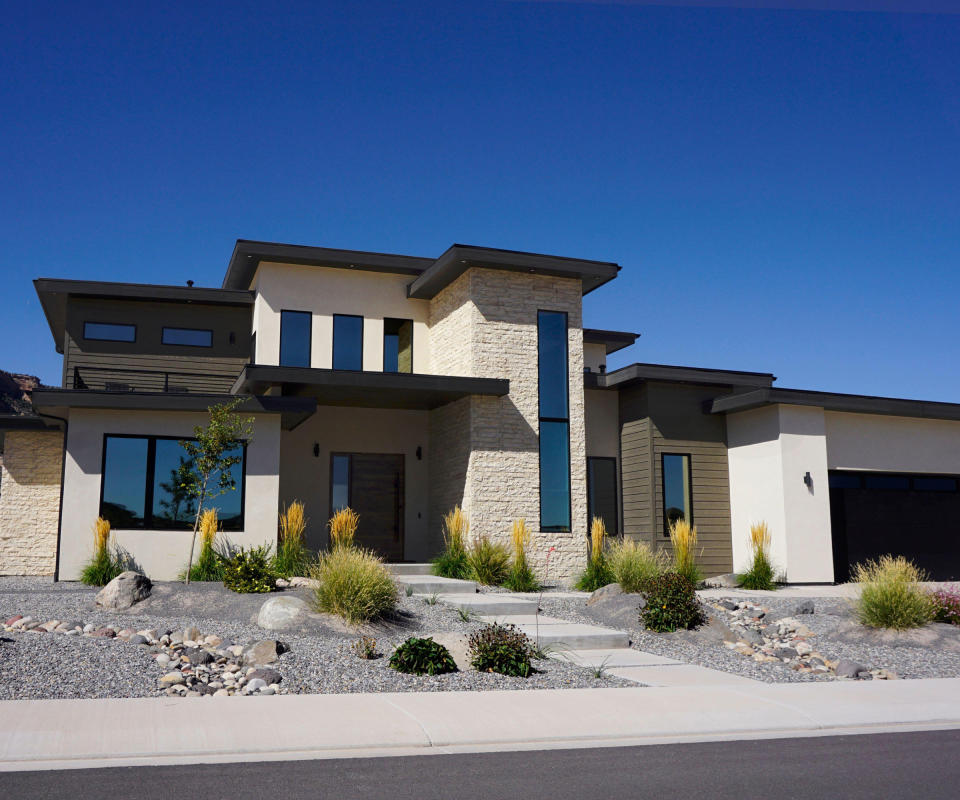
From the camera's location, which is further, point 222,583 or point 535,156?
point 535,156

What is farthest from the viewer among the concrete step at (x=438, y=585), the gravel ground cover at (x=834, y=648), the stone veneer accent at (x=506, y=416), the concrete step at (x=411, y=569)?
the stone veneer accent at (x=506, y=416)

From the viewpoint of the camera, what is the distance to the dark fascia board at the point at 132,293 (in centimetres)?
1795

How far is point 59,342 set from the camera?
21.5 metres

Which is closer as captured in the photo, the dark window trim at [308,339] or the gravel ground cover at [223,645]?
the gravel ground cover at [223,645]

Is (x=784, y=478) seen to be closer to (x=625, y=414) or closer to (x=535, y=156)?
(x=625, y=414)

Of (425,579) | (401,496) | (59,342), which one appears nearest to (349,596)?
(425,579)

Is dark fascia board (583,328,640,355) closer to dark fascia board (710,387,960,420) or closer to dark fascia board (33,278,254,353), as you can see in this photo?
dark fascia board (710,387,960,420)

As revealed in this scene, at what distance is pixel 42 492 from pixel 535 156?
12518 millimetres

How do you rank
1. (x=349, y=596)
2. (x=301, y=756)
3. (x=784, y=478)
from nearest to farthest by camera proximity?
(x=301, y=756) < (x=349, y=596) < (x=784, y=478)

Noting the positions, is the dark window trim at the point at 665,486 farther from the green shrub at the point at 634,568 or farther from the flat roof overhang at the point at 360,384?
the green shrub at the point at 634,568

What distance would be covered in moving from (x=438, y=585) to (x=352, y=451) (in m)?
5.46

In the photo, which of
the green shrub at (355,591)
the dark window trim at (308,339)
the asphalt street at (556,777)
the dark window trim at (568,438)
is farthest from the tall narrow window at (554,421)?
the asphalt street at (556,777)

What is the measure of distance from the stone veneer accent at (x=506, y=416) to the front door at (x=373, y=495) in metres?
1.11

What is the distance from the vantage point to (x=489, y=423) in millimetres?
16922
